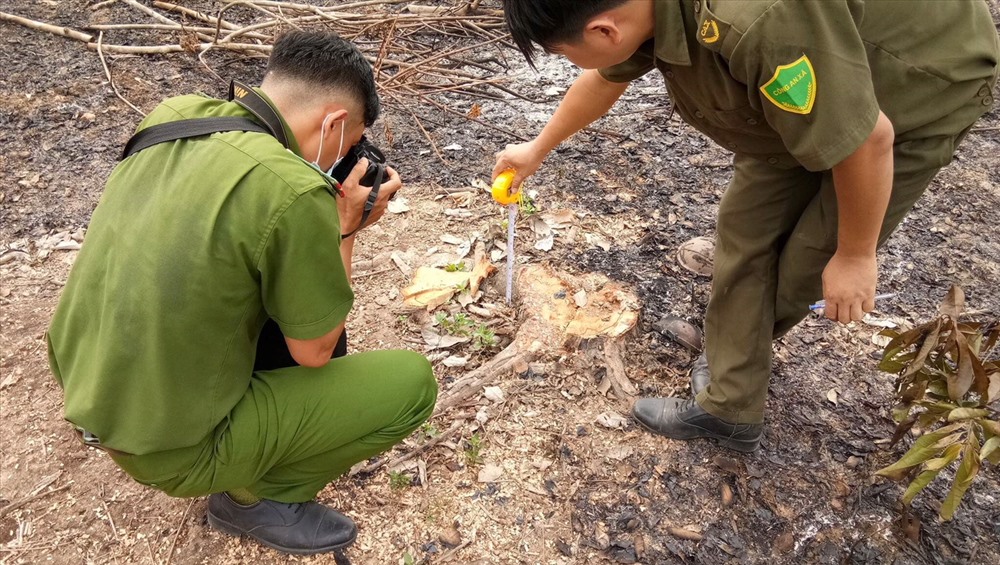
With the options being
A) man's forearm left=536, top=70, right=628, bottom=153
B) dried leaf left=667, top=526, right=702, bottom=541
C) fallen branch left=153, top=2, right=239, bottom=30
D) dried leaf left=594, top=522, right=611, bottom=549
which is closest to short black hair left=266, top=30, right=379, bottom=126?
man's forearm left=536, top=70, right=628, bottom=153

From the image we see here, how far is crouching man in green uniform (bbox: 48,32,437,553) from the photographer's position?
4.53 ft

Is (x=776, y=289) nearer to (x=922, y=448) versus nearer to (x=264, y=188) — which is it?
(x=922, y=448)

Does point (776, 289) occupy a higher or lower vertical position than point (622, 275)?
higher

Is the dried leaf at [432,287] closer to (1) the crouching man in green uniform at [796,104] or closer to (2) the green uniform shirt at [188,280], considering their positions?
(1) the crouching man in green uniform at [796,104]

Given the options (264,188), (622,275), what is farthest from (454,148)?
(264,188)

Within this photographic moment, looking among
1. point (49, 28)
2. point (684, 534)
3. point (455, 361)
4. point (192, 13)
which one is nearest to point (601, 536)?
point (684, 534)

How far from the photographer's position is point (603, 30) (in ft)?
4.42

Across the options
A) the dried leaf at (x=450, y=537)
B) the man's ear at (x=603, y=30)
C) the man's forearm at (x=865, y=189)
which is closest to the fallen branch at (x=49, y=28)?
the dried leaf at (x=450, y=537)

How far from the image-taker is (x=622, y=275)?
8.91 feet

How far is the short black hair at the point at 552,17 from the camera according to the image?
4.25ft

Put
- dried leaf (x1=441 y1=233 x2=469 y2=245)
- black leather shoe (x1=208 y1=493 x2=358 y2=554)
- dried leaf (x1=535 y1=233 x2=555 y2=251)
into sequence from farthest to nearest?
1. dried leaf (x1=441 y1=233 x2=469 y2=245)
2. dried leaf (x1=535 y1=233 x2=555 y2=251)
3. black leather shoe (x1=208 y1=493 x2=358 y2=554)

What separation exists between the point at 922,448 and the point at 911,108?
2.50 ft

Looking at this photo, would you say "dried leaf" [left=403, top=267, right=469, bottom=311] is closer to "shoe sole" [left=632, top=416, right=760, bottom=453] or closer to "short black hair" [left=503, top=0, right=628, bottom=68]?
"shoe sole" [left=632, top=416, right=760, bottom=453]

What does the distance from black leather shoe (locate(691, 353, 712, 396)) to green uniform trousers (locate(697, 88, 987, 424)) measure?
0.16 m
